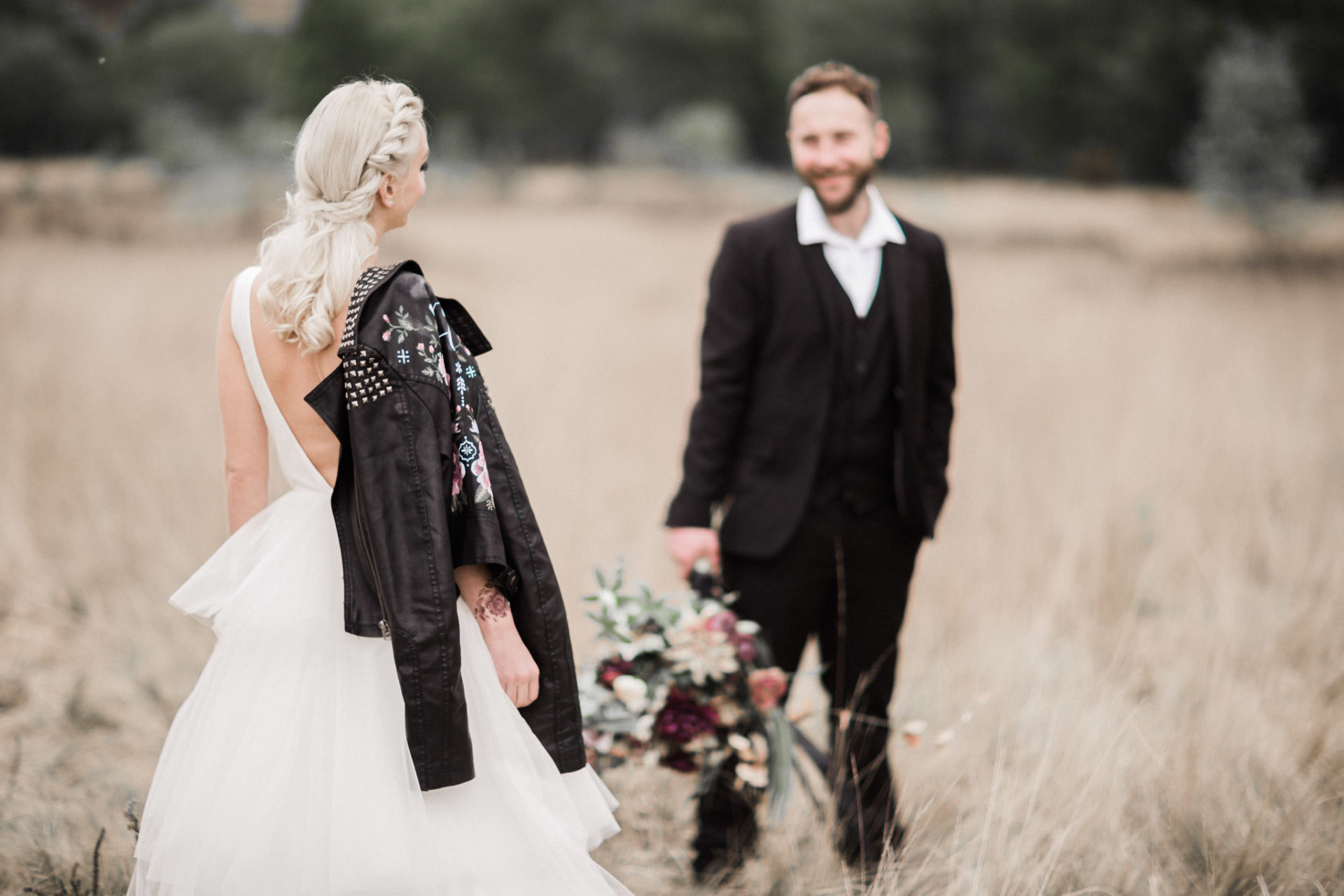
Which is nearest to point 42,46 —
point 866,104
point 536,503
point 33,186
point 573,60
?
point 33,186

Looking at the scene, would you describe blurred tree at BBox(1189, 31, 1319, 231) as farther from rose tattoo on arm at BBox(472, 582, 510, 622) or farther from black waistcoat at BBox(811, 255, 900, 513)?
rose tattoo on arm at BBox(472, 582, 510, 622)

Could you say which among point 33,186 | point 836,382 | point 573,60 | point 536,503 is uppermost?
point 573,60

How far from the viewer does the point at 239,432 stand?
149cm

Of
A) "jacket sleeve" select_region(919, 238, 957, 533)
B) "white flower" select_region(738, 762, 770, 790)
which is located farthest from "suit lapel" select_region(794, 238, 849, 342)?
"white flower" select_region(738, 762, 770, 790)

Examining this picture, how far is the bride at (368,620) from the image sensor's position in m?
1.31

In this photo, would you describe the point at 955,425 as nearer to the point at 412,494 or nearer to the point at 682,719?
the point at 682,719

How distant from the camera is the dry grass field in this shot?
7.86 feet

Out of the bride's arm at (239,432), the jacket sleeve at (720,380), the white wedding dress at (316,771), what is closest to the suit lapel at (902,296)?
the jacket sleeve at (720,380)

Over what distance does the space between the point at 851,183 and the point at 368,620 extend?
1.51 metres

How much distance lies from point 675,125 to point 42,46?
16167mm

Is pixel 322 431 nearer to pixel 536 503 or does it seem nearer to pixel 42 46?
pixel 536 503

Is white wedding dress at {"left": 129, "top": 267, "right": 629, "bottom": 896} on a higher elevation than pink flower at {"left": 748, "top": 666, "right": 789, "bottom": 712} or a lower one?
higher

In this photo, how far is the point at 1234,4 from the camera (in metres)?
14.6

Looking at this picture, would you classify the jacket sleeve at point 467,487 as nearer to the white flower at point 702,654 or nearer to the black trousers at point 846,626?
the white flower at point 702,654
